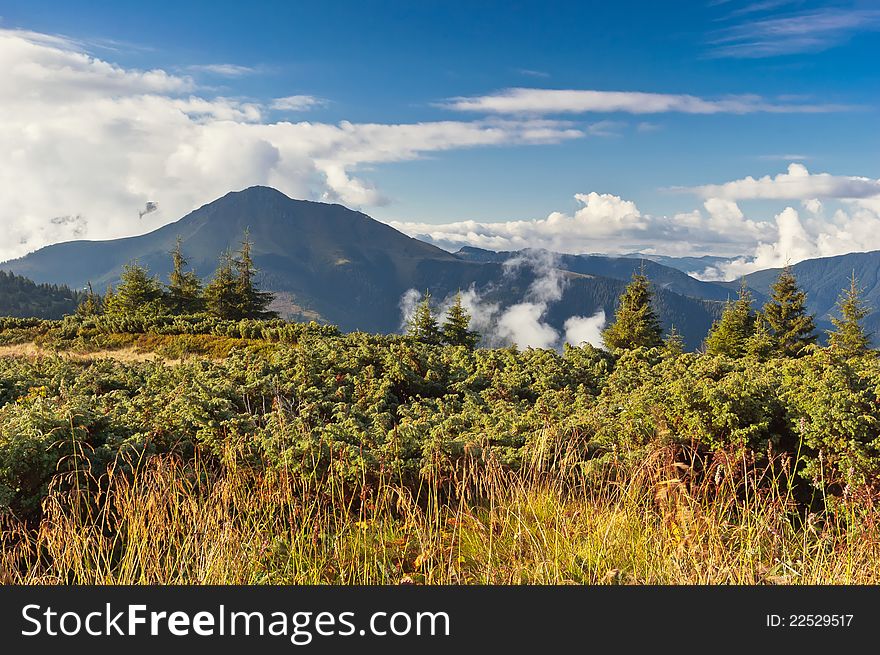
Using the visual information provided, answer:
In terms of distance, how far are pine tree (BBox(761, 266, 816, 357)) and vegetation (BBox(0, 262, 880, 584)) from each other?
37659 millimetres

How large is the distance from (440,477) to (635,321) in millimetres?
44341

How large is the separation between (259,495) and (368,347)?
31.2ft

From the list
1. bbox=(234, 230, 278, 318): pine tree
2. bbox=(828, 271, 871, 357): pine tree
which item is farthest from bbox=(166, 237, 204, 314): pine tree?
bbox=(828, 271, 871, 357): pine tree

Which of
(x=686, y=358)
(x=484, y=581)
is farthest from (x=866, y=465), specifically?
(x=686, y=358)

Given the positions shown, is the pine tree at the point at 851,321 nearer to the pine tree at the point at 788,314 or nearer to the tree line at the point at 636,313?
the tree line at the point at 636,313

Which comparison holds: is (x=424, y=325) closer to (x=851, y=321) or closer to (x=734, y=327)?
(x=734, y=327)

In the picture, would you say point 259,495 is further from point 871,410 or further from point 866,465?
point 871,410

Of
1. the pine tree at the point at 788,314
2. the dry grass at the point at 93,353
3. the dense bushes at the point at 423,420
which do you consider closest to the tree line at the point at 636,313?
the pine tree at the point at 788,314

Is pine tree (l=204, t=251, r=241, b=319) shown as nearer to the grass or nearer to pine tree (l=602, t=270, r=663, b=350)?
pine tree (l=602, t=270, r=663, b=350)

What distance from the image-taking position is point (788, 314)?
45.8 metres

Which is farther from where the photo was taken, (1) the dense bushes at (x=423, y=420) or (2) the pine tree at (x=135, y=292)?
(2) the pine tree at (x=135, y=292)

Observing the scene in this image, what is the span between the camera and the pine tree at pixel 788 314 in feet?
148

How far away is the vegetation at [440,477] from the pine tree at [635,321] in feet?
110

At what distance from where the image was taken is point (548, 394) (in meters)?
11.2
